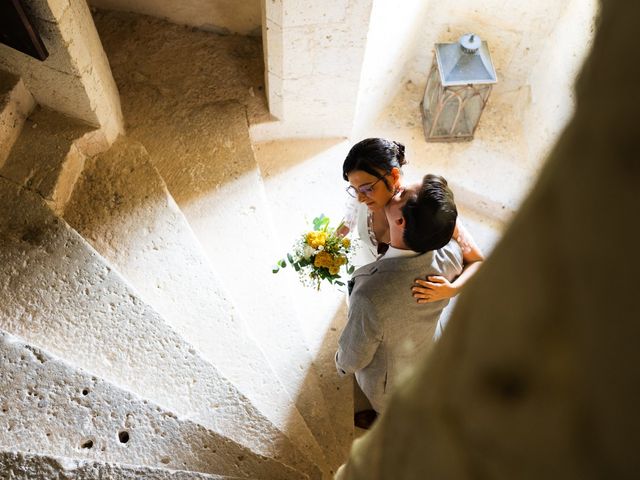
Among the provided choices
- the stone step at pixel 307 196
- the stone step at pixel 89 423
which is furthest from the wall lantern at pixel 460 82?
the stone step at pixel 89 423

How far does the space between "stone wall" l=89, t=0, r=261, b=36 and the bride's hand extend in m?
2.75

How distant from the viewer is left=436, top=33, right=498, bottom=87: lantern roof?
13.9 feet

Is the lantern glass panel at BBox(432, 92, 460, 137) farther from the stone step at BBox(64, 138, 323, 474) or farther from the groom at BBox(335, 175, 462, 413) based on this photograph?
the stone step at BBox(64, 138, 323, 474)

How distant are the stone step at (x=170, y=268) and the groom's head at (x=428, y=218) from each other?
3.92 ft

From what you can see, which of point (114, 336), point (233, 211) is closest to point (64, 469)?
point (114, 336)

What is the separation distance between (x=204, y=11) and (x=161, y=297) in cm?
235

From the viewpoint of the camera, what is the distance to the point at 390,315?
8.36 feet

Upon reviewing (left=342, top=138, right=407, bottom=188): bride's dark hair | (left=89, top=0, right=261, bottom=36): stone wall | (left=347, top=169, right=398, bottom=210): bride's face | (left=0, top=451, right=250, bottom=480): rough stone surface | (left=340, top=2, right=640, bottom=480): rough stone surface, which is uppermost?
(left=340, top=2, right=640, bottom=480): rough stone surface

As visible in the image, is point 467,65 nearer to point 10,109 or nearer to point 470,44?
point 470,44

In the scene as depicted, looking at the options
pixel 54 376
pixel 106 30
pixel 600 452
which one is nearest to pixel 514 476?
pixel 600 452

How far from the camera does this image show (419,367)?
0.79 m

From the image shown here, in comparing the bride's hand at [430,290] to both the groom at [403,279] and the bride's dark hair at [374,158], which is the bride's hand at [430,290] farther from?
the bride's dark hair at [374,158]

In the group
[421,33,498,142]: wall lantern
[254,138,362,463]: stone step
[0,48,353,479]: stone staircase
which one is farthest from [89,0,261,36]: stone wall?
[421,33,498,142]: wall lantern

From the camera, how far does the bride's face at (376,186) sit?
271 cm
